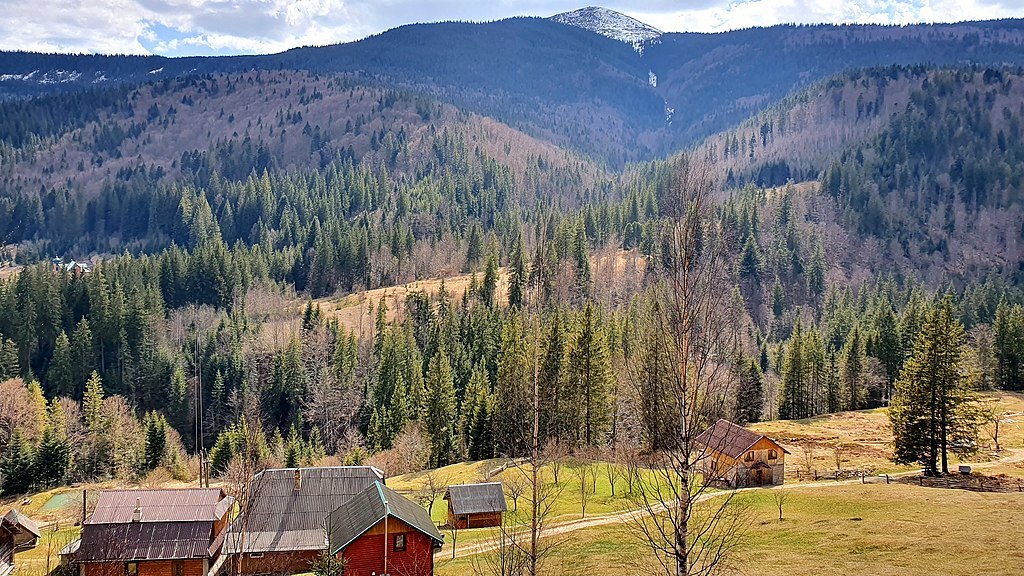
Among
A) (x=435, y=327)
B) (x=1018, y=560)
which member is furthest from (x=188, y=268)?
(x=1018, y=560)

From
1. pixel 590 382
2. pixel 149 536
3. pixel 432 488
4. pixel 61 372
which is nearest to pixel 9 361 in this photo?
pixel 61 372

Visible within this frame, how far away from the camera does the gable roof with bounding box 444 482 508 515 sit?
5253 centimetres

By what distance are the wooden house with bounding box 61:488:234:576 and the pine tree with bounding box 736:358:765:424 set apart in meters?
60.0

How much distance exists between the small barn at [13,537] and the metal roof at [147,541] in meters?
6.80

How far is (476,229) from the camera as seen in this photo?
607 ft

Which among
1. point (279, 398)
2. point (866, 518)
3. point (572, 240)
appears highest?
point (572, 240)

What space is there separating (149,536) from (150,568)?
198 cm

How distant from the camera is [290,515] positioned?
154ft

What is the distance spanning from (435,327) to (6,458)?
6075 cm

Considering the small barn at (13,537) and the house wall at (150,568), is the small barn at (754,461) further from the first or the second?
the small barn at (13,537)

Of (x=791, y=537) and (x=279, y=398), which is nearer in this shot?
(x=791, y=537)

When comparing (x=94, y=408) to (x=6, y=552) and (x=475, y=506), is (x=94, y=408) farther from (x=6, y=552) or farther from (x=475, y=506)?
(x=475, y=506)

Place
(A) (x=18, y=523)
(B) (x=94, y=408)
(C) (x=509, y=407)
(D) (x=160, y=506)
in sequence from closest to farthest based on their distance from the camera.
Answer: (D) (x=160, y=506) → (A) (x=18, y=523) → (C) (x=509, y=407) → (B) (x=94, y=408)

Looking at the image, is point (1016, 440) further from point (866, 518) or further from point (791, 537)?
point (791, 537)
